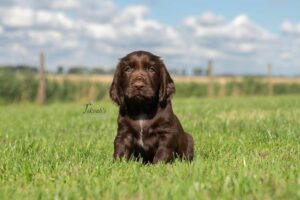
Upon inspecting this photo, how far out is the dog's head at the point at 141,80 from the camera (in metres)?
5.26

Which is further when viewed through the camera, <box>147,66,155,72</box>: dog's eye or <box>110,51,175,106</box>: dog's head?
<box>147,66,155,72</box>: dog's eye

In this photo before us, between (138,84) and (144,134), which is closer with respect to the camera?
(138,84)

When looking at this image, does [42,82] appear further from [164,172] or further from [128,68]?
[164,172]

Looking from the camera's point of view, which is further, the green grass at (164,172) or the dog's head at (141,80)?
the dog's head at (141,80)

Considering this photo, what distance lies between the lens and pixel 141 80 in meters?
5.24

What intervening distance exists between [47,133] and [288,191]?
22.9 ft

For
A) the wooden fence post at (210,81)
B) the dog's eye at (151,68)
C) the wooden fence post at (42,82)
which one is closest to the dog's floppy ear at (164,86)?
the dog's eye at (151,68)

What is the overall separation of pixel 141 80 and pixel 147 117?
49cm

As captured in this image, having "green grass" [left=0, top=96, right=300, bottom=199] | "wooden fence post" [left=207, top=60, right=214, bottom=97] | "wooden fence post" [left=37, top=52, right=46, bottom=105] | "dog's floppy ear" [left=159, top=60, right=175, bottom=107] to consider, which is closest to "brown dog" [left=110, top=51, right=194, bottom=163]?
"dog's floppy ear" [left=159, top=60, right=175, bottom=107]

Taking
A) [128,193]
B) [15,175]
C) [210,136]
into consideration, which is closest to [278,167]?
[128,193]

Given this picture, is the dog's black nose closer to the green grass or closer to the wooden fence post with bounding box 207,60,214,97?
the green grass

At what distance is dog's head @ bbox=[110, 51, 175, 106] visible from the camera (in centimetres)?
526

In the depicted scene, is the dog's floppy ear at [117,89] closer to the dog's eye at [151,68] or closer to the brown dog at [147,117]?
the brown dog at [147,117]

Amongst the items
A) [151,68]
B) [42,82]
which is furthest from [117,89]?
[42,82]
